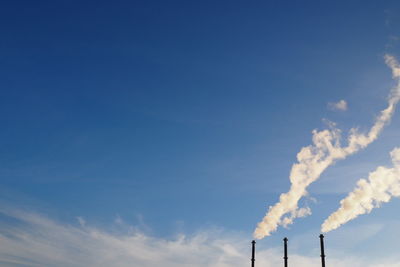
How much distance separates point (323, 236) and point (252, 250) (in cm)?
1312

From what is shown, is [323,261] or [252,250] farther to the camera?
[252,250]

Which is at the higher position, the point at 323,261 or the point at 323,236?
the point at 323,236

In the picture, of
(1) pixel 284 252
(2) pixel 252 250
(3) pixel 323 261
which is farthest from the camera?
(2) pixel 252 250

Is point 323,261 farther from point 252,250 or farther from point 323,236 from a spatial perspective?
point 252,250

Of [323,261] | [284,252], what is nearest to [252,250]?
[284,252]

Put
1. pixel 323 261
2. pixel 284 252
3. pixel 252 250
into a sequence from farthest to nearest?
pixel 252 250
pixel 284 252
pixel 323 261

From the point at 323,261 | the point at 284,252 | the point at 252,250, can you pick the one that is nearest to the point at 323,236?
the point at 323,261

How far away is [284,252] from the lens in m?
37.4

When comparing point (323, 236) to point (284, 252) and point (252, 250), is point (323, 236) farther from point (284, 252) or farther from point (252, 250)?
point (252, 250)

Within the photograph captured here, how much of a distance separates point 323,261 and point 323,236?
10.3 ft

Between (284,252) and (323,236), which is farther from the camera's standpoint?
(284,252)

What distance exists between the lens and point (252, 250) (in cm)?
4178

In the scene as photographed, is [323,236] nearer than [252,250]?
Yes

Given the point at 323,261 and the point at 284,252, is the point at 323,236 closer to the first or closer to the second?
the point at 323,261
